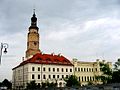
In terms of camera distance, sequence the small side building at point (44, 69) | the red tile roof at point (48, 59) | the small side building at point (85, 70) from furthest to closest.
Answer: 1. the small side building at point (85, 70)
2. the red tile roof at point (48, 59)
3. the small side building at point (44, 69)

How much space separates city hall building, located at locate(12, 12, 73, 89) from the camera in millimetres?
73194

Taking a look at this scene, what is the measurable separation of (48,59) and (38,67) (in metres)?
5.41

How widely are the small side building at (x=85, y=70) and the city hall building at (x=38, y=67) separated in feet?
6.98

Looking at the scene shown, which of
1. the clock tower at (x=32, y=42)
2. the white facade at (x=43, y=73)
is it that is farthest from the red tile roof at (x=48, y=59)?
the clock tower at (x=32, y=42)

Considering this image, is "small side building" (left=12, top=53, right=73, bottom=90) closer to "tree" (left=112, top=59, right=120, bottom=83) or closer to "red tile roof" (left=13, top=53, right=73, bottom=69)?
"red tile roof" (left=13, top=53, right=73, bottom=69)

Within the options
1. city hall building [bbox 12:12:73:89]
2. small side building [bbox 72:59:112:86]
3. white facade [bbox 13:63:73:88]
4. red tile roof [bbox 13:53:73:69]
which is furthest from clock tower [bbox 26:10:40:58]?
small side building [bbox 72:59:112:86]

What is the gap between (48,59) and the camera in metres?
78.1

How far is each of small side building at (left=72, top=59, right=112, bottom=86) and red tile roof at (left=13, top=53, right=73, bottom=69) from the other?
2.59 metres

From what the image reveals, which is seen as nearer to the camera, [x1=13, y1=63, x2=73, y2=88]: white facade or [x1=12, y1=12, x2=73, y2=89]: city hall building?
[x1=13, y1=63, x2=73, y2=88]: white facade

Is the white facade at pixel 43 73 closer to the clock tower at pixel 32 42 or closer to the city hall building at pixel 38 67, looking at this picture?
the city hall building at pixel 38 67

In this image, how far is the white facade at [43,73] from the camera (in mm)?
72625

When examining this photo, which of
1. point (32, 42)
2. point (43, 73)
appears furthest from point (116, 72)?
point (32, 42)

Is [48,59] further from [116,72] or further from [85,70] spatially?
[116,72]

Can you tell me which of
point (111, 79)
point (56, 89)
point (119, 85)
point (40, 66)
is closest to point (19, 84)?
point (40, 66)
